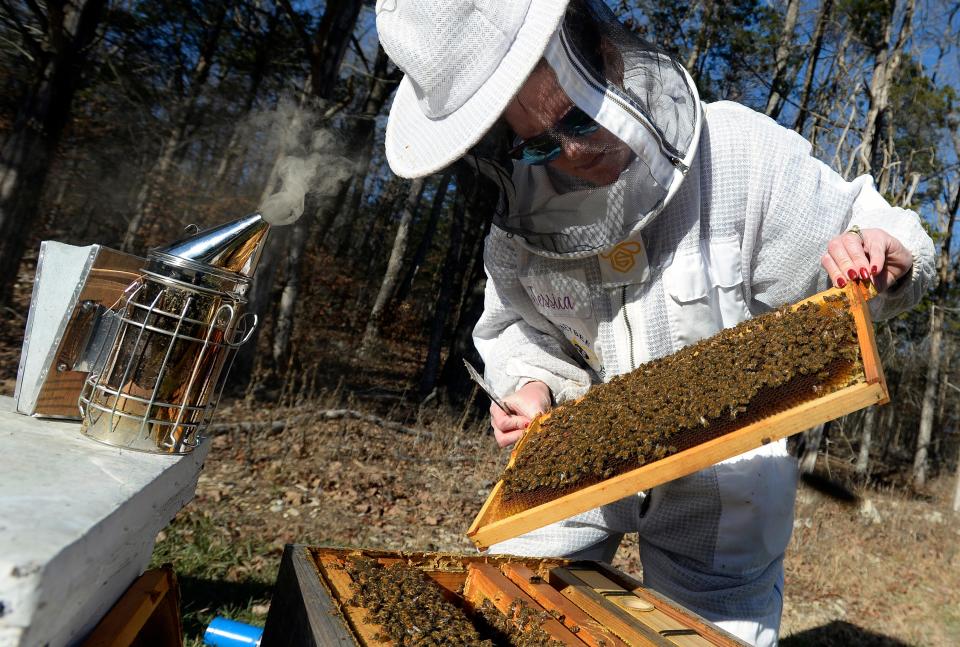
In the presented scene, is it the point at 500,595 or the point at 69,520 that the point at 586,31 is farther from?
the point at 69,520

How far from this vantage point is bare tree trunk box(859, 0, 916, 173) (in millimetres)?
10156

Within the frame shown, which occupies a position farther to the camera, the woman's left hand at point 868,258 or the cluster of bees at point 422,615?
the woman's left hand at point 868,258

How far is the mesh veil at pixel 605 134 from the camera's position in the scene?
5.98 feet

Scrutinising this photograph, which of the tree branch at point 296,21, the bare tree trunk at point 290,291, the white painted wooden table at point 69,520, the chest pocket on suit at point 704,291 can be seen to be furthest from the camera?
the bare tree trunk at point 290,291

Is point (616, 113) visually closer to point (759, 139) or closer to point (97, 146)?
point (759, 139)

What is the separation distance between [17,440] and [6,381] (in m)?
6.88

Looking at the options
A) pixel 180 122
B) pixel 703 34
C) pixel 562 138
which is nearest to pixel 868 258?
pixel 562 138

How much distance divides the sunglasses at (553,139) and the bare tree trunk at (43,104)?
21.8 feet

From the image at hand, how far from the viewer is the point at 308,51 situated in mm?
7844

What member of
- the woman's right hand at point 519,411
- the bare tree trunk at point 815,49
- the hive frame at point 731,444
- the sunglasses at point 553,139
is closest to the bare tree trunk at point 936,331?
the bare tree trunk at point 815,49

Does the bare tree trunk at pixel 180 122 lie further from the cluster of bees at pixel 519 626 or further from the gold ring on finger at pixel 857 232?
the gold ring on finger at pixel 857 232

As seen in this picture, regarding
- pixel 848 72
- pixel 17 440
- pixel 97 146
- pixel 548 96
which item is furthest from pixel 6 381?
pixel 848 72

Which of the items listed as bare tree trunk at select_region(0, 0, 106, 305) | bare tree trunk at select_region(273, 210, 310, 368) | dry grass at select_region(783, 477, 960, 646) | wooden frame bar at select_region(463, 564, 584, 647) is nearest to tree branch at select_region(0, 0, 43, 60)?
bare tree trunk at select_region(0, 0, 106, 305)

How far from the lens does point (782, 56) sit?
1272 centimetres
